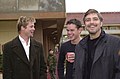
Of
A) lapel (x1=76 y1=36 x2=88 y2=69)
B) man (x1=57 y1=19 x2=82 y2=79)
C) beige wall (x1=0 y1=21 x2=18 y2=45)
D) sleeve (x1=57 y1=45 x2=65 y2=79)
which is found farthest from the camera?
beige wall (x1=0 y1=21 x2=18 y2=45)

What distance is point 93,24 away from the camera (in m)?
4.43

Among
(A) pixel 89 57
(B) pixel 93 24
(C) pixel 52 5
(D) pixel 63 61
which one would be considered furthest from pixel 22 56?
(C) pixel 52 5

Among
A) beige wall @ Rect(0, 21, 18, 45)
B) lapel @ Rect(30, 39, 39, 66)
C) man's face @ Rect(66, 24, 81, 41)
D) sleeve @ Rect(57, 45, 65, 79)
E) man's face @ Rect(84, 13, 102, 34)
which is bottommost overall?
beige wall @ Rect(0, 21, 18, 45)

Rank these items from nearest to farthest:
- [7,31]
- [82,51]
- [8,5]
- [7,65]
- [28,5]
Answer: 1. [82,51]
2. [7,65]
3. [8,5]
4. [28,5]
5. [7,31]

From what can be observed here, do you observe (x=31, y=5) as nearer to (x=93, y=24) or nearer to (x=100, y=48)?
(x=93, y=24)

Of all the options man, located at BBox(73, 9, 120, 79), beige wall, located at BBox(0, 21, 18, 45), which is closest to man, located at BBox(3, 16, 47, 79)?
man, located at BBox(73, 9, 120, 79)

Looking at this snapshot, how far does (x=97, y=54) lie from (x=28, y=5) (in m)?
10.9

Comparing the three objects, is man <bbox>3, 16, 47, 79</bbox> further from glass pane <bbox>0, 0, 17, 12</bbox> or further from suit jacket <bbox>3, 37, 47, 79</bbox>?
glass pane <bbox>0, 0, 17, 12</bbox>

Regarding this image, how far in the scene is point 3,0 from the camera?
14.9 metres

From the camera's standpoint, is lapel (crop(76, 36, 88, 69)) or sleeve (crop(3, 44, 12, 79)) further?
sleeve (crop(3, 44, 12, 79))

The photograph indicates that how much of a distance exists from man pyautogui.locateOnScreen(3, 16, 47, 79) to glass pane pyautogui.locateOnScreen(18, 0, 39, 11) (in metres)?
9.11

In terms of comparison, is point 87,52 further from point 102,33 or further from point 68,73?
point 68,73

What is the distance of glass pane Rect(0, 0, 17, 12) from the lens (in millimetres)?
14740

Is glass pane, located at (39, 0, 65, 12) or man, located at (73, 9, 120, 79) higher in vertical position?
glass pane, located at (39, 0, 65, 12)
